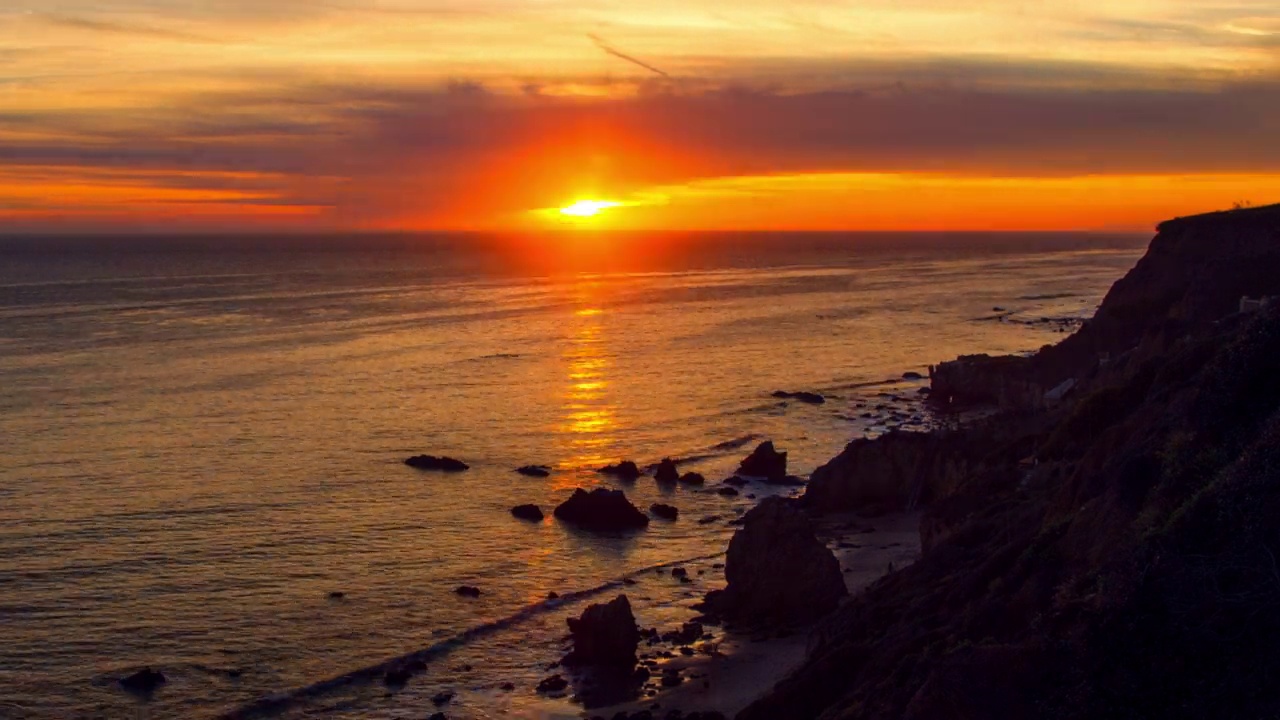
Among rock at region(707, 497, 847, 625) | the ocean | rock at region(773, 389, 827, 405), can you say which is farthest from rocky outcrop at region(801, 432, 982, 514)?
rock at region(773, 389, 827, 405)

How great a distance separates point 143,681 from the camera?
31922 mm

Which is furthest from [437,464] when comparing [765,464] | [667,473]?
[765,464]

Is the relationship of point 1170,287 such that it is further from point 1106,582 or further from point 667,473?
point 1106,582

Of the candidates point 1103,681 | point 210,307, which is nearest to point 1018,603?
point 1103,681

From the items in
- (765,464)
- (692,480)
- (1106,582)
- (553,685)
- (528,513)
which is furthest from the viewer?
(765,464)

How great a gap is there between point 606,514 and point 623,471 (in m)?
8.79

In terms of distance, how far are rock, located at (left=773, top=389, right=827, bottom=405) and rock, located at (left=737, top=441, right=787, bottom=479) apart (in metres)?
20.9

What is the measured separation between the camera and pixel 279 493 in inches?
2066

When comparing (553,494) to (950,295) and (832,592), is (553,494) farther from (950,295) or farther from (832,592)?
(950,295)

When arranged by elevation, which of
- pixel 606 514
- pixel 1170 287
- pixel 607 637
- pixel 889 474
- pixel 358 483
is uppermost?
pixel 1170 287

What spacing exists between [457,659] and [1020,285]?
178635mm

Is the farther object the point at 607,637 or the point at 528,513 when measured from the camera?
the point at 528,513

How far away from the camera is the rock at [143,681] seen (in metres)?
31.7

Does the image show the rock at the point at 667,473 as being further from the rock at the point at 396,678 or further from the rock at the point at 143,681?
the rock at the point at 143,681
